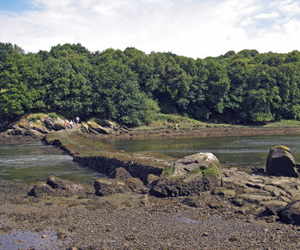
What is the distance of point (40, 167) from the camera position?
27906 mm

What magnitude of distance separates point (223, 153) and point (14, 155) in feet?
73.6

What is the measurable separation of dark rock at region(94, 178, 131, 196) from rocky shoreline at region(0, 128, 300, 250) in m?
0.32

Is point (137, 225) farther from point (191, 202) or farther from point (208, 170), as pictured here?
point (208, 170)

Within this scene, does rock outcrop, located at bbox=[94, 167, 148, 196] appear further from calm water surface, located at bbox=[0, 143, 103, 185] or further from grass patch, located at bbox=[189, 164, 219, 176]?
calm water surface, located at bbox=[0, 143, 103, 185]

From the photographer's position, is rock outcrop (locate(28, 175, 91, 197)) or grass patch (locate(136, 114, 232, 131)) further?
grass patch (locate(136, 114, 232, 131))

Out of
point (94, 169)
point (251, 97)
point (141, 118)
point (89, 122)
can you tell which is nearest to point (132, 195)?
point (94, 169)

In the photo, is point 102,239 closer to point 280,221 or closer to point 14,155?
point 280,221

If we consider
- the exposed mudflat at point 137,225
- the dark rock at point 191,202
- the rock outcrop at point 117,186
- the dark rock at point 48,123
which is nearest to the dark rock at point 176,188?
the exposed mudflat at point 137,225

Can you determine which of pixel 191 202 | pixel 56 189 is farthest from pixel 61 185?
pixel 191 202

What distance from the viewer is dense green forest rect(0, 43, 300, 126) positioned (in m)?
63.9

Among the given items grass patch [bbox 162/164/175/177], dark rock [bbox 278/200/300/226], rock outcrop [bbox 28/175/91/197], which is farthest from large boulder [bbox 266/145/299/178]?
rock outcrop [bbox 28/175/91/197]

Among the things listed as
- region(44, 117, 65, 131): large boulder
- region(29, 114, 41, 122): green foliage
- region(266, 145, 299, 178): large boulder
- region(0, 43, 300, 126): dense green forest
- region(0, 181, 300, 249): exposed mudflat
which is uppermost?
region(0, 43, 300, 126): dense green forest

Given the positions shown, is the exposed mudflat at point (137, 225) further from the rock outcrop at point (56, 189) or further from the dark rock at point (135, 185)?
the dark rock at point (135, 185)

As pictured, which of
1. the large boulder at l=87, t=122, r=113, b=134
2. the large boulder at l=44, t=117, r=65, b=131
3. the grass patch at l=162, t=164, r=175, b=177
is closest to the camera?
the grass patch at l=162, t=164, r=175, b=177
